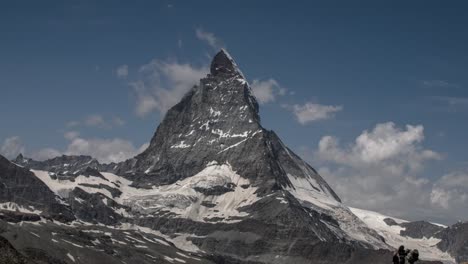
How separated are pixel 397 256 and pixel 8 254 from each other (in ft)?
486

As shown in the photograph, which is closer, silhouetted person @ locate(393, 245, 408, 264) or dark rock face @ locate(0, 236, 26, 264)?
silhouetted person @ locate(393, 245, 408, 264)

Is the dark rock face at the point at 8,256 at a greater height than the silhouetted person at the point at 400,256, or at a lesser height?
greater

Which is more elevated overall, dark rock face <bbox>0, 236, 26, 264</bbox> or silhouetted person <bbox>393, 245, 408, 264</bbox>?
dark rock face <bbox>0, 236, 26, 264</bbox>

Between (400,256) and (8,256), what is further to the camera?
(8,256)

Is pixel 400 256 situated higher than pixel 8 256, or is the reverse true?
pixel 8 256

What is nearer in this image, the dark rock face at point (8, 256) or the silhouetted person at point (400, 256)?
the silhouetted person at point (400, 256)

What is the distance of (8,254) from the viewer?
7121 inches

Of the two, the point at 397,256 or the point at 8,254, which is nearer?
the point at 397,256

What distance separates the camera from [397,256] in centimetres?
4953
